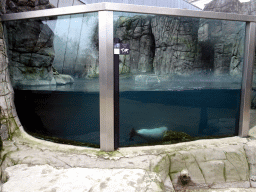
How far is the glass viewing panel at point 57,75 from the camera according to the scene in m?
2.21

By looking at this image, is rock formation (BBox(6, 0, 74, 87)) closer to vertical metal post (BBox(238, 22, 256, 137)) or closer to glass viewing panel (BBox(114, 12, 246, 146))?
glass viewing panel (BBox(114, 12, 246, 146))

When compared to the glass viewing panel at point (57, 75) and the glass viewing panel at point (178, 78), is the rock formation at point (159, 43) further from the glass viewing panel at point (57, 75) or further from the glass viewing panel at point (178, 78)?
the glass viewing panel at point (57, 75)

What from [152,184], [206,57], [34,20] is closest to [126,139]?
[152,184]

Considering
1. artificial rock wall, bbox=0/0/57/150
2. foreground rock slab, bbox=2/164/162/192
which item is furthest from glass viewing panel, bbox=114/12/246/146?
artificial rock wall, bbox=0/0/57/150

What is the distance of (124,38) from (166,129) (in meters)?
1.44

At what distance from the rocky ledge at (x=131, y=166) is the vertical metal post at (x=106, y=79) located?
21cm

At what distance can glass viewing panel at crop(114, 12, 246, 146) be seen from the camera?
7.45 feet

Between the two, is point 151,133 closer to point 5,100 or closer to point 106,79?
point 106,79

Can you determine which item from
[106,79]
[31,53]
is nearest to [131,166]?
[106,79]

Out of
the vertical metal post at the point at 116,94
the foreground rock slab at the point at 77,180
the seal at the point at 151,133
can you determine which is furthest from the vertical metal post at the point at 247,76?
the vertical metal post at the point at 116,94

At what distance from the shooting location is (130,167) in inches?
75.6

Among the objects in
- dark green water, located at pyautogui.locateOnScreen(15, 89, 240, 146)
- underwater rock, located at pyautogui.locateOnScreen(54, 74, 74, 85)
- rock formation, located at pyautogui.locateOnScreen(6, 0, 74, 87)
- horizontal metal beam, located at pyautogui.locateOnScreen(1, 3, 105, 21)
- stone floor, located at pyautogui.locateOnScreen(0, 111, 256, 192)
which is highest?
horizontal metal beam, located at pyautogui.locateOnScreen(1, 3, 105, 21)

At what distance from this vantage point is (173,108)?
111 inches

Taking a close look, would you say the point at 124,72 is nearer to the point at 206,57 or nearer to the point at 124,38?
the point at 124,38
